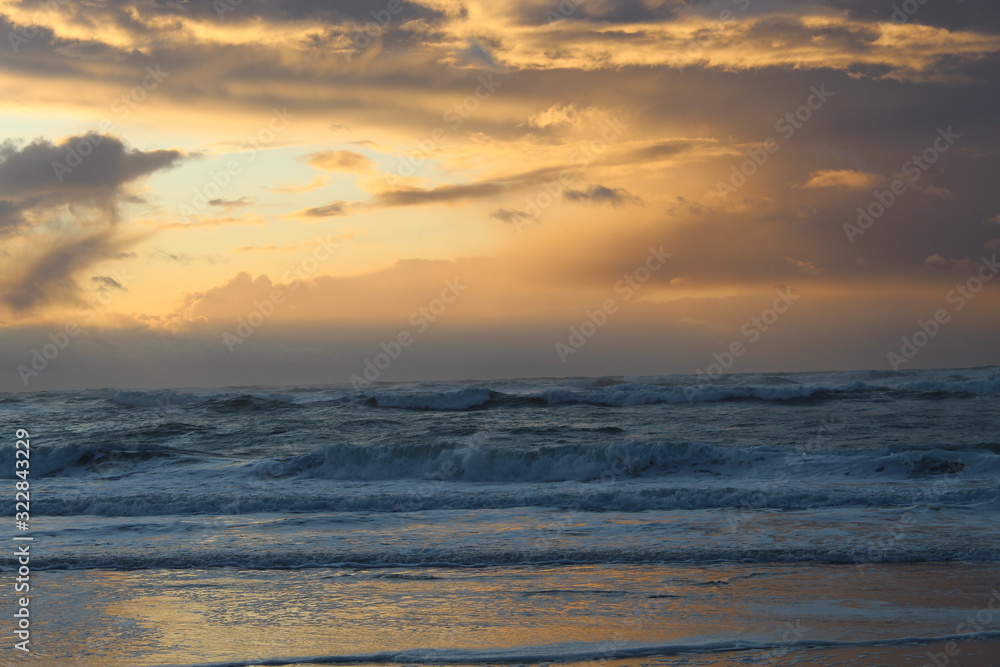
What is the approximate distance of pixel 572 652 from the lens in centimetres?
724

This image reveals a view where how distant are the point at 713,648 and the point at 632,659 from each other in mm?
769

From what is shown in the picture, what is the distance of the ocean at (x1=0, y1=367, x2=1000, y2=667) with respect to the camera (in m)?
7.59

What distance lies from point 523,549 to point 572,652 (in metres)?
4.01

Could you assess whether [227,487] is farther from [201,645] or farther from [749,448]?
[749,448]

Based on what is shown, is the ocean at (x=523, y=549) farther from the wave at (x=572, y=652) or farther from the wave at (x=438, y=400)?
the wave at (x=438, y=400)

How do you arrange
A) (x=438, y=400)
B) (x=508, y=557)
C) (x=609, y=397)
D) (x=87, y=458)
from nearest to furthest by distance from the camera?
1. (x=508, y=557)
2. (x=87, y=458)
3. (x=609, y=397)
4. (x=438, y=400)

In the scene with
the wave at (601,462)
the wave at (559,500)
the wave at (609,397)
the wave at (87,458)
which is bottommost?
the wave at (559,500)

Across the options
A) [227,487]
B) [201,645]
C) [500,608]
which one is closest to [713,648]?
[500,608]

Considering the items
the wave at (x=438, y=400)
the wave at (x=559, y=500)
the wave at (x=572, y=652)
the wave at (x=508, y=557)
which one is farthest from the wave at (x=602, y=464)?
the wave at (x=438, y=400)

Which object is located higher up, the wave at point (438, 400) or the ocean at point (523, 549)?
the wave at point (438, 400)

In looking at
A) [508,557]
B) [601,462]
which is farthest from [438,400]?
[508,557]

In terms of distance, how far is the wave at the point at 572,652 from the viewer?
712 cm

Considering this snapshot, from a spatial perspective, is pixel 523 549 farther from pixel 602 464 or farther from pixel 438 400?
pixel 438 400

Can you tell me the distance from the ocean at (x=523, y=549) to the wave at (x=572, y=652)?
28 millimetres
